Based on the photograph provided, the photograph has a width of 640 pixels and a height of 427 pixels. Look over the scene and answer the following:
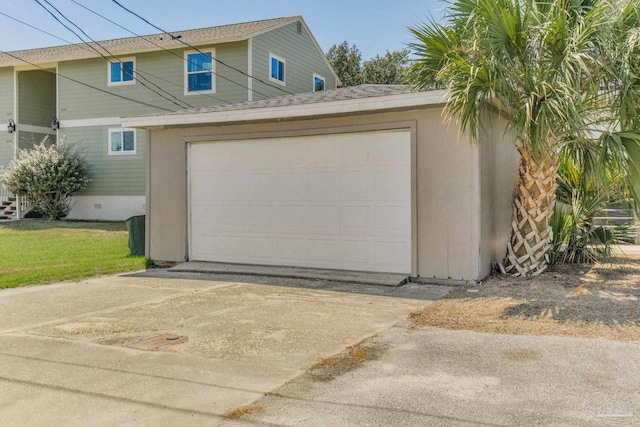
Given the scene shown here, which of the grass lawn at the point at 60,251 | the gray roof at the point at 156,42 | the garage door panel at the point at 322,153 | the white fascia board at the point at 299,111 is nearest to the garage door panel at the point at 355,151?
the garage door panel at the point at 322,153

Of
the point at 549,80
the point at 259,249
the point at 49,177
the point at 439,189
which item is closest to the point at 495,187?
the point at 439,189

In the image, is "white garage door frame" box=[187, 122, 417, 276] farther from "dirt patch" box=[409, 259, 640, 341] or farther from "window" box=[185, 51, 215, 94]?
"window" box=[185, 51, 215, 94]

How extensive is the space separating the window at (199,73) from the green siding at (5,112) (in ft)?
25.8

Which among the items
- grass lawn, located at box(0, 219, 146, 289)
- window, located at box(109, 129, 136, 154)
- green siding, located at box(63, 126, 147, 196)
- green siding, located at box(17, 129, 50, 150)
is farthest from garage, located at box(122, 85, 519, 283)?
green siding, located at box(17, 129, 50, 150)

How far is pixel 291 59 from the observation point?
19.9 metres

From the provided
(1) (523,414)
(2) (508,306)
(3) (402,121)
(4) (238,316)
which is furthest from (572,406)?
(3) (402,121)

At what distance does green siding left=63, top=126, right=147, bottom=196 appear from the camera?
1878 centimetres

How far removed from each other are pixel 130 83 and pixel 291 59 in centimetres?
584

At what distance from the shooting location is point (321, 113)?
8328mm

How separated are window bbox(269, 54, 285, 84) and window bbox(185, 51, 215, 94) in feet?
6.87

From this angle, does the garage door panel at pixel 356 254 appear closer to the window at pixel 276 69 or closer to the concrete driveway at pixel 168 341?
the concrete driveway at pixel 168 341

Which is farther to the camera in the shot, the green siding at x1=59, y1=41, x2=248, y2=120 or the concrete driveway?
the green siding at x1=59, y1=41, x2=248, y2=120

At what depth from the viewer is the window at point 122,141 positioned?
1902 centimetres

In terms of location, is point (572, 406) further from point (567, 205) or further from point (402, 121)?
point (567, 205)
